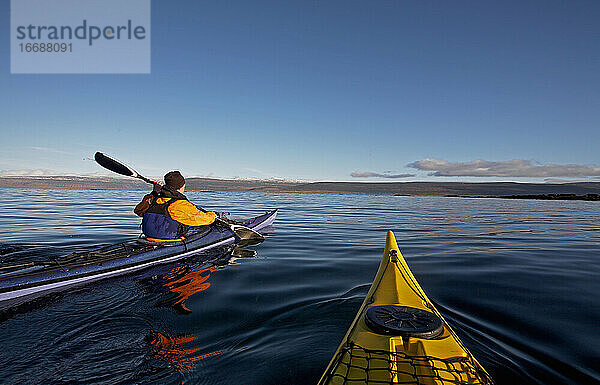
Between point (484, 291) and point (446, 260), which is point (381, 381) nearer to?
point (484, 291)

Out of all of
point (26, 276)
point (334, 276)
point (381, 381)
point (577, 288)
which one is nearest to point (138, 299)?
point (26, 276)

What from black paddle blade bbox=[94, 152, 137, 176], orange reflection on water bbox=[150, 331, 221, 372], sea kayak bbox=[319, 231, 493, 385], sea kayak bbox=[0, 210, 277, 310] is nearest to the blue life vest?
sea kayak bbox=[0, 210, 277, 310]

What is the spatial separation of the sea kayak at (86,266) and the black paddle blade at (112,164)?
230 cm

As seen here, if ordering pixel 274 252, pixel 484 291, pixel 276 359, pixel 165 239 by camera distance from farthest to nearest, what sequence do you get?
pixel 274 252 → pixel 165 239 → pixel 484 291 → pixel 276 359

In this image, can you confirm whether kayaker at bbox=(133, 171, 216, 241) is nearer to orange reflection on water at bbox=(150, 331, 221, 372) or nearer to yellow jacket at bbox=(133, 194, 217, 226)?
yellow jacket at bbox=(133, 194, 217, 226)

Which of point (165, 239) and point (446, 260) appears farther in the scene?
point (446, 260)

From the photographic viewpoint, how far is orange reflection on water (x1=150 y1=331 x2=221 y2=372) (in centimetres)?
318

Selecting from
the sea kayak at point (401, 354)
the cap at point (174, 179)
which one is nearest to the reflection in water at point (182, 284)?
the cap at point (174, 179)

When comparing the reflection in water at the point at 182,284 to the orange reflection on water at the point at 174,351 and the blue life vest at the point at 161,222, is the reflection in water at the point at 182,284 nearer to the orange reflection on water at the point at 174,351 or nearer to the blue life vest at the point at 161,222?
the orange reflection on water at the point at 174,351

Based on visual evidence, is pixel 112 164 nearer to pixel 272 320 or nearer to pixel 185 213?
pixel 185 213

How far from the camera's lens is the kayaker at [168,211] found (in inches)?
279

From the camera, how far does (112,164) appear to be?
29.2 feet

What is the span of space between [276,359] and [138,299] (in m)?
2.95

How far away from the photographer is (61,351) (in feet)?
11.0
